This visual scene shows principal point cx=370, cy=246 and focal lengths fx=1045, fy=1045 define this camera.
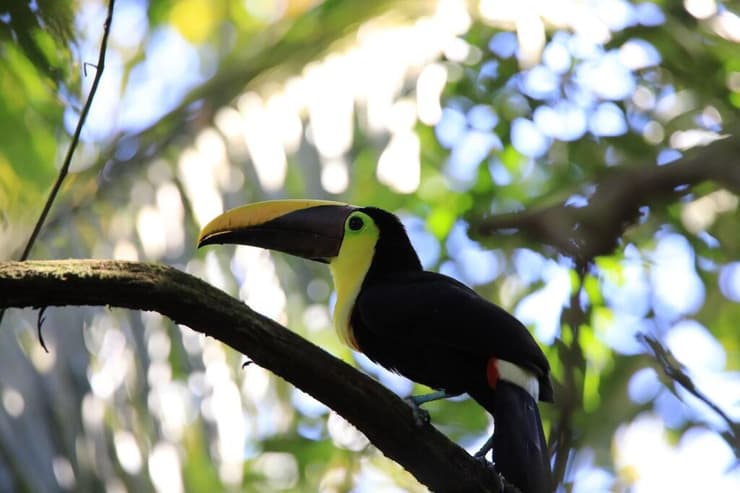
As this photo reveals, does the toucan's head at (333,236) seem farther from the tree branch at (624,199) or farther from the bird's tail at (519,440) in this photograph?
the tree branch at (624,199)

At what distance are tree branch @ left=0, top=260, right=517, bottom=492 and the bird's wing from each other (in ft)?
2.26

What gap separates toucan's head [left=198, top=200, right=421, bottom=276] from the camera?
3656mm

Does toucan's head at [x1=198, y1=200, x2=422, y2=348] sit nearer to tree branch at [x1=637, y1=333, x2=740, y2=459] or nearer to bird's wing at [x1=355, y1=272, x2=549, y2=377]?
bird's wing at [x1=355, y1=272, x2=549, y2=377]

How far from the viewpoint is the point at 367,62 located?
4.64m

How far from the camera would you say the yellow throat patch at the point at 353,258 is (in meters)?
3.61

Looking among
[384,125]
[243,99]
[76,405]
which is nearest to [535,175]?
[384,125]

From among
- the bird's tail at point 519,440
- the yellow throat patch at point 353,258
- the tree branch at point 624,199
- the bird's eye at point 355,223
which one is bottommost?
the bird's tail at point 519,440

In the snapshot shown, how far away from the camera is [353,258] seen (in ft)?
12.3

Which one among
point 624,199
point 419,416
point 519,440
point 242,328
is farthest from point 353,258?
point 624,199

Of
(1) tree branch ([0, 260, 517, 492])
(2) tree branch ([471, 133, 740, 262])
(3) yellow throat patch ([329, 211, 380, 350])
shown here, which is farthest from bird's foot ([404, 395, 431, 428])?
(3) yellow throat patch ([329, 211, 380, 350])

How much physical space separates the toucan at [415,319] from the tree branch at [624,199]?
0.89m

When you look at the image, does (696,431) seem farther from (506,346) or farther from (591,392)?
(506,346)

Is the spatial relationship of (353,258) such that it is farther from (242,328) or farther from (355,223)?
(242,328)

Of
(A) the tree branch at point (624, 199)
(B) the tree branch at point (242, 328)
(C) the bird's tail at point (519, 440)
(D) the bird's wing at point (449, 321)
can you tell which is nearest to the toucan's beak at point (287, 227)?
(D) the bird's wing at point (449, 321)
